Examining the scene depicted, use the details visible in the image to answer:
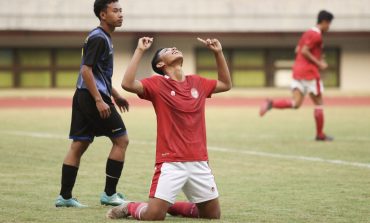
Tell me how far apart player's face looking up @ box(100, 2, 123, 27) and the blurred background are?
1137 inches

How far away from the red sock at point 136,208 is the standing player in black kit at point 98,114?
35.2 inches

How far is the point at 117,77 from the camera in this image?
3869 cm

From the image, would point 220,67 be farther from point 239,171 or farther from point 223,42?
point 223,42

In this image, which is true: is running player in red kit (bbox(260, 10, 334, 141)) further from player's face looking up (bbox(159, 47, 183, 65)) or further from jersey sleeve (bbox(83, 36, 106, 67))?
player's face looking up (bbox(159, 47, 183, 65))

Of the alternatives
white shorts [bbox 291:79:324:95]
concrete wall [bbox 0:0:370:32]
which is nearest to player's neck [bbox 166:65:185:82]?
white shorts [bbox 291:79:324:95]

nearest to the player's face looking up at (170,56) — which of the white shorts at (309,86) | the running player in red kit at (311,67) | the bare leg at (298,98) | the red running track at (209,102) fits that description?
the running player in red kit at (311,67)

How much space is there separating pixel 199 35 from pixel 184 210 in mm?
30567

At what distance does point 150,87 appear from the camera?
8438 millimetres

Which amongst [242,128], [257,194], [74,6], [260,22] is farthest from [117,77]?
[257,194]

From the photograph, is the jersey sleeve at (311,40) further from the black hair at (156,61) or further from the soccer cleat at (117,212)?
the soccer cleat at (117,212)

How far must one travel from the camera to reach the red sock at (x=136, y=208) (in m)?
8.26

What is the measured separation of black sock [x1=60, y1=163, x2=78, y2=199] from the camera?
9219mm

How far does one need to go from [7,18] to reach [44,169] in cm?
2633

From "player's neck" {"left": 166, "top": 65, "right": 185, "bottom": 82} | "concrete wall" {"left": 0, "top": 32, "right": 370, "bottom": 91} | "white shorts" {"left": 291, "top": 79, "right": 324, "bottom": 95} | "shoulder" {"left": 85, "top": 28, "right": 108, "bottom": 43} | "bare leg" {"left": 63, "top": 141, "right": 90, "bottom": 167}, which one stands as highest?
"shoulder" {"left": 85, "top": 28, "right": 108, "bottom": 43}
